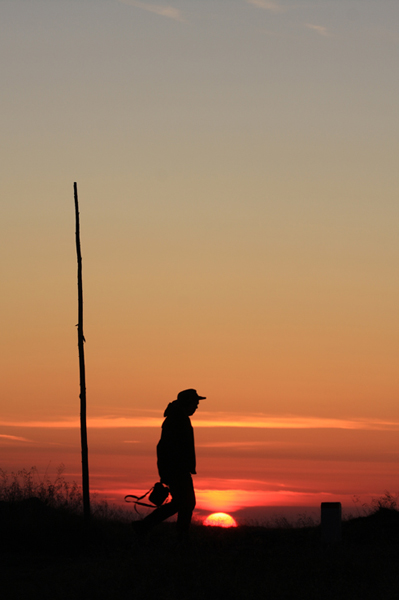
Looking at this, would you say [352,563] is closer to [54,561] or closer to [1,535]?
[54,561]

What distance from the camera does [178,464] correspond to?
1192 centimetres

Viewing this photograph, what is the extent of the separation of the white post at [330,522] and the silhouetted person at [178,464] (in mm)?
2173

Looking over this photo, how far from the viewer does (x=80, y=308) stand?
16.3m

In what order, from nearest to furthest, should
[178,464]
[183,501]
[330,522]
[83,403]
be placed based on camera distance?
[183,501] < [178,464] < [330,522] < [83,403]

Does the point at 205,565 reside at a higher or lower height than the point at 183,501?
lower

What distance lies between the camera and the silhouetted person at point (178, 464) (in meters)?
11.8

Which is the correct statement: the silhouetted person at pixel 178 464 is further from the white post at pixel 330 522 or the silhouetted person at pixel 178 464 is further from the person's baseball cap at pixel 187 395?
the white post at pixel 330 522

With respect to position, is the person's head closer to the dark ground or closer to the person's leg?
the person's leg

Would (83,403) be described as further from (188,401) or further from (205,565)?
(205,565)

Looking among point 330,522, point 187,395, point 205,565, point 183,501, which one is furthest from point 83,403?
point 205,565

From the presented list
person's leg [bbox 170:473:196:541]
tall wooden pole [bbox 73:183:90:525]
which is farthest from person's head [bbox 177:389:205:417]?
tall wooden pole [bbox 73:183:90:525]

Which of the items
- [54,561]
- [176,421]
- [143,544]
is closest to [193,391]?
[176,421]

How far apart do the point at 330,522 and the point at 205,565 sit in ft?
9.44

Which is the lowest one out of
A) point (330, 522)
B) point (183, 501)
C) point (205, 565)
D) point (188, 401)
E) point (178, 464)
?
point (205, 565)
